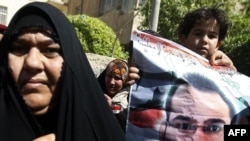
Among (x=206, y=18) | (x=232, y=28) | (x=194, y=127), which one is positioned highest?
(x=206, y=18)

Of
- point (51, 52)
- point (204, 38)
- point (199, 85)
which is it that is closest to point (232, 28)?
point (204, 38)

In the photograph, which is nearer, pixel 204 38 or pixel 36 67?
pixel 36 67

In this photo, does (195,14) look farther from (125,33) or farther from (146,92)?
(125,33)

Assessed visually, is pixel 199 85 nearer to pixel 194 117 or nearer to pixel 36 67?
pixel 194 117

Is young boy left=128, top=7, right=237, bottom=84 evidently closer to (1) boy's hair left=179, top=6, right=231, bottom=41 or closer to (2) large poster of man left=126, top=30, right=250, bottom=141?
(1) boy's hair left=179, top=6, right=231, bottom=41

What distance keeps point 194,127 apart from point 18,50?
3.55 ft

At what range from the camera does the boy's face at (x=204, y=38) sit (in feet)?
8.93

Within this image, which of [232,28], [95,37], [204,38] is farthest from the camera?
[95,37]

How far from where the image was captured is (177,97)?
254cm

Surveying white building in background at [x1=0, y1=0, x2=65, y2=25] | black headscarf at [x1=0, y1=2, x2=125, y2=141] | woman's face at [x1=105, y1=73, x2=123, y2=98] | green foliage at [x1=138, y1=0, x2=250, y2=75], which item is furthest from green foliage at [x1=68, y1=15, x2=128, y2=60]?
white building in background at [x1=0, y1=0, x2=65, y2=25]

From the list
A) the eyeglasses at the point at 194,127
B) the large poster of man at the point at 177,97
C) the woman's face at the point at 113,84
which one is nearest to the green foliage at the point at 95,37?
the woman's face at the point at 113,84

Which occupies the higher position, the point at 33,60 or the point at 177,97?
the point at 33,60

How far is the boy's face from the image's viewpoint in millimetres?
2721

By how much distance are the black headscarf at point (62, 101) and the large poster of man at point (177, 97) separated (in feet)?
2.20
